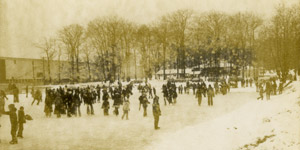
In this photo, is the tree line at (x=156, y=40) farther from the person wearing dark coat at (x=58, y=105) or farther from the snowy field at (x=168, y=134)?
the snowy field at (x=168, y=134)

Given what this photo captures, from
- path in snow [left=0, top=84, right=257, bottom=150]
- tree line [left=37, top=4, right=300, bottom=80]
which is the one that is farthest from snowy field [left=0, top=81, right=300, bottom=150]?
tree line [left=37, top=4, right=300, bottom=80]

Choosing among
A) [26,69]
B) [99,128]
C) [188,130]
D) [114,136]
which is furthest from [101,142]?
[26,69]

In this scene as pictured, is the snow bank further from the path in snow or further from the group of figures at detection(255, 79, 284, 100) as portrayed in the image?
the group of figures at detection(255, 79, 284, 100)

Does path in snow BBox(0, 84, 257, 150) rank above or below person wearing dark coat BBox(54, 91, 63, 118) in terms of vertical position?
below

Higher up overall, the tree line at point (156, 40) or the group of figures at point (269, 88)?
the tree line at point (156, 40)

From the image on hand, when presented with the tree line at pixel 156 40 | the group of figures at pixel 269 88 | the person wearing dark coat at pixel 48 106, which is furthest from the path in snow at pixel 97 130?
the tree line at pixel 156 40

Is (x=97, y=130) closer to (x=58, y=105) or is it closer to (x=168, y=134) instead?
(x=168, y=134)

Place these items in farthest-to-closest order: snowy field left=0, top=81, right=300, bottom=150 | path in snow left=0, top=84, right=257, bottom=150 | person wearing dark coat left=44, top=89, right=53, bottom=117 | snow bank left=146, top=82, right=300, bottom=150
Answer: person wearing dark coat left=44, top=89, right=53, bottom=117 < path in snow left=0, top=84, right=257, bottom=150 < snowy field left=0, top=81, right=300, bottom=150 < snow bank left=146, top=82, right=300, bottom=150

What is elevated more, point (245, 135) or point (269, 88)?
point (269, 88)

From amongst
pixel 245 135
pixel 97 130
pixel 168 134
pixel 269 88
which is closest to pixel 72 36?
pixel 269 88

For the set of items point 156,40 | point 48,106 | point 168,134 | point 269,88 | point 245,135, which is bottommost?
point 168,134

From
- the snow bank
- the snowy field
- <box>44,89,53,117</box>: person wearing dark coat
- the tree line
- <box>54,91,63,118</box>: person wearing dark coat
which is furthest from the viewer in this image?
the tree line
